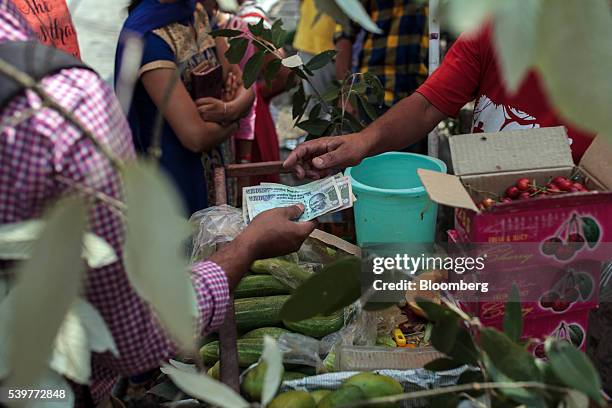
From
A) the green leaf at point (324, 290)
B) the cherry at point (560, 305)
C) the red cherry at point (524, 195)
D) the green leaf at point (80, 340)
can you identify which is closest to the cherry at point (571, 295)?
the cherry at point (560, 305)

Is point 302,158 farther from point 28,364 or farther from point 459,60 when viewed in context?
point 28,364

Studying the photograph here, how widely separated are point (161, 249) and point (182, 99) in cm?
189

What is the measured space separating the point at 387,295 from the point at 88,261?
61cm

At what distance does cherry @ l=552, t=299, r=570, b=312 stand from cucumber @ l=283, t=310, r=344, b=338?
530 millimetres

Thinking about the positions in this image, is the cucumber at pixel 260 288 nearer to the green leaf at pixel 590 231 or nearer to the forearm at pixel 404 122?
the forearm at pixel 404 122

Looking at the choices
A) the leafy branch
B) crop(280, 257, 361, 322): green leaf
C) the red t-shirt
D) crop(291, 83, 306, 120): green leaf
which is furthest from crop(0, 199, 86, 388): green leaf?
crop(291, 83, 306, 120): green leaf

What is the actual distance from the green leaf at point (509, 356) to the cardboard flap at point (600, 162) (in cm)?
60

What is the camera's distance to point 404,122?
1915 mm

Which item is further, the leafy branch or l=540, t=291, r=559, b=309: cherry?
the leafy branch

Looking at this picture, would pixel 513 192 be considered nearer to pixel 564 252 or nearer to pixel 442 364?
pixel 564 252

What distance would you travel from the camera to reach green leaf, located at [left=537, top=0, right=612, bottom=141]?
44cm

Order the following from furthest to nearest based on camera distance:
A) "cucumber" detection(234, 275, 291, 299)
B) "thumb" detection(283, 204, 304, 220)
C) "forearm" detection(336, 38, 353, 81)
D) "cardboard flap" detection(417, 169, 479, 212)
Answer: "forearm" detection(336, 38, 353, 81), "cucumber" detection(234, 275, 291, 299), "thumb" detection(283, 204, 304, 220), "cardboard flap" detection(417, 169, 479, 212)

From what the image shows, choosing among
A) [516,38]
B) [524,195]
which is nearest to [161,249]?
[516,38]

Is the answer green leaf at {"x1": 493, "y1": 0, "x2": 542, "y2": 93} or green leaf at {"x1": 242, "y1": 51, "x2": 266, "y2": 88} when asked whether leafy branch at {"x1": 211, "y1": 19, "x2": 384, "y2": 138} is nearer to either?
green leaf at {"x1": 242, "y1": 51, "x2": 266, "y2": 88}
